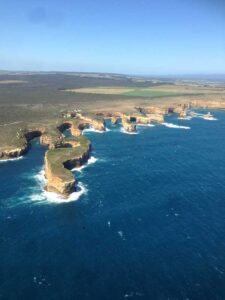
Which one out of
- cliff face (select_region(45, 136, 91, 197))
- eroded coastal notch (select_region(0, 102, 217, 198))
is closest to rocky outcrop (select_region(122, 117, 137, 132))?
eroded coastal notch (select_region(0, 102, 217, 198))

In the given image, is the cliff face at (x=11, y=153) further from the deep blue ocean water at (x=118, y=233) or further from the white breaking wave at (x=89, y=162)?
the white breaking wave at (x=89, y=162)

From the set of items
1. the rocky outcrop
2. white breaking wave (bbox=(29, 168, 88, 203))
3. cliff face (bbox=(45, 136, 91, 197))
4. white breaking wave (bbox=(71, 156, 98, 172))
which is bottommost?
the rocky outcrop

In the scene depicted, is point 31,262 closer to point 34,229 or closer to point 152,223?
point 34,229

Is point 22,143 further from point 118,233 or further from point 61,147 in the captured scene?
point 118,233

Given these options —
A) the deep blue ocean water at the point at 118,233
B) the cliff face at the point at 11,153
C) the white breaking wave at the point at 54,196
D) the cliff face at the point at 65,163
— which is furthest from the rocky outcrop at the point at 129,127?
the white breaking wave at the point at 54,196

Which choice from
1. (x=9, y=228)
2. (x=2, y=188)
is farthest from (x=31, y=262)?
(x=2, y=188)

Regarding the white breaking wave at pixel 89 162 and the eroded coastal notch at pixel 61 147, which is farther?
the white breaking wave at pixel 89 162

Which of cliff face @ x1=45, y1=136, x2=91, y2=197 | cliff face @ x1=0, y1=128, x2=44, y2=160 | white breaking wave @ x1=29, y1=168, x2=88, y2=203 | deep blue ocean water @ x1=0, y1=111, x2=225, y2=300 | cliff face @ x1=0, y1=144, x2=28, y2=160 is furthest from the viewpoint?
cliff face @ x1=0, y1=128, x2=44, y2=160

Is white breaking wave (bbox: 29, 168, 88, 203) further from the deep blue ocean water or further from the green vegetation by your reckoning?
the green vegetation
